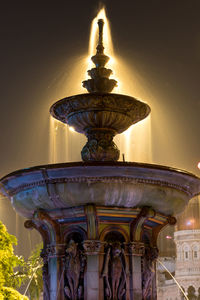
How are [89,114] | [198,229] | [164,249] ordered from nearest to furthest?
1. [89,114]
2. [198,229]
3. [164,249]

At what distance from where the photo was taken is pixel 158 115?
3100cm

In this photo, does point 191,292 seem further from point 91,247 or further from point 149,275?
point 91,247

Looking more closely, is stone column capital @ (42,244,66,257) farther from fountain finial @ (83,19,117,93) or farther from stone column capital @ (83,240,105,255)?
fountain finial @ (83,19,117,93)

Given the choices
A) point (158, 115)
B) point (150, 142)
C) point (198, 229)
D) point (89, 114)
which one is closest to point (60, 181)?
point (89, 114)

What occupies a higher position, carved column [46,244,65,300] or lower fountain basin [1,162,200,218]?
lower fountain basin [1,162,200,218]

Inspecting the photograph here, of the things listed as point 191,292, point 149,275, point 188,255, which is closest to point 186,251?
point 188,255

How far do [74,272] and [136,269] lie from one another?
90cm

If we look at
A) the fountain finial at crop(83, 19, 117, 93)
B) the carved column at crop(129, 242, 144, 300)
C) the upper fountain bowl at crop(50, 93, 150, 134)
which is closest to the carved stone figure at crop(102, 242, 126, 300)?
the carved column at crop(129, 242, 144, 300)

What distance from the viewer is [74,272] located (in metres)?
8.45

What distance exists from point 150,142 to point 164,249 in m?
54.6

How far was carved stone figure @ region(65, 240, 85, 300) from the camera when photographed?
842 centimetres

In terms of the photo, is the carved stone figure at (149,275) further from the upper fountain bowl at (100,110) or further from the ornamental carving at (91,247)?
the upper fountain bowl at (100,110)

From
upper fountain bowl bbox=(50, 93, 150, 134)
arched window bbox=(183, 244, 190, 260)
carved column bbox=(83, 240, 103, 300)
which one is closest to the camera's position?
carved column bbox=(83, 240, 103, 300)

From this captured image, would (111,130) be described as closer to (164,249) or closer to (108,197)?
(108,197)
